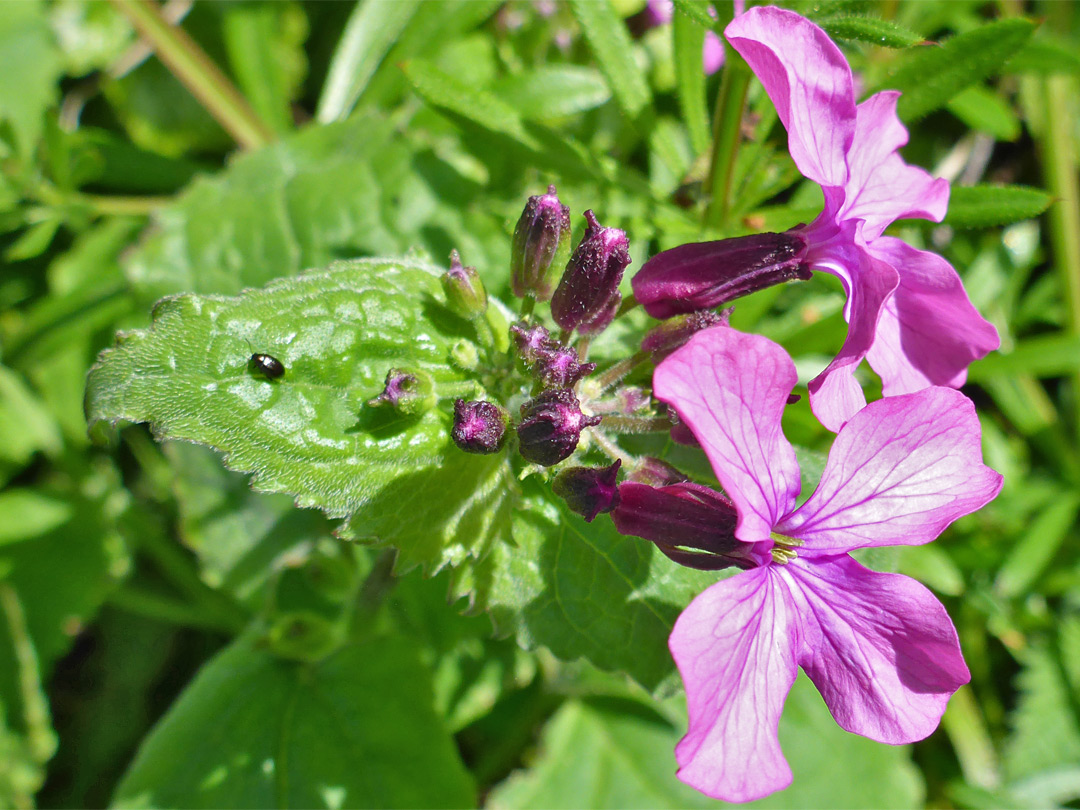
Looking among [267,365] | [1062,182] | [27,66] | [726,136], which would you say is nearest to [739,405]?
[267,365]

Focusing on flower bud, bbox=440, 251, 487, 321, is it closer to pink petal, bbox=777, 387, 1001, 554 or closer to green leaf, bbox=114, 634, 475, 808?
pink petal, bbox=777, 387, 1001, 554

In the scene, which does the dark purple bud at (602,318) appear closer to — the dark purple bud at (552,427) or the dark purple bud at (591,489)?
the dark purple bud at (552,427)

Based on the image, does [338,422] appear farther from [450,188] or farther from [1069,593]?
[1069,593]

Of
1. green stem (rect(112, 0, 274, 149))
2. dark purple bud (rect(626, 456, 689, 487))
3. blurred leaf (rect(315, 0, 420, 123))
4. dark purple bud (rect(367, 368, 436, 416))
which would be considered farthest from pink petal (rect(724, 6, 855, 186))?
green stem (rect(112, 0, 274, 149))

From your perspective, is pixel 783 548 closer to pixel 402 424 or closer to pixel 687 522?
pixel 687 522

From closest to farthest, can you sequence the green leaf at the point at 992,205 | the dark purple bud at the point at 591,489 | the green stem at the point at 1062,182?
the dark purple bud at the point at 591,489, the green leaf at the point at 992,205, the green stem at the point at 1062,182

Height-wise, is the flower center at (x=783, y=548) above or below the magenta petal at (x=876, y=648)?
above

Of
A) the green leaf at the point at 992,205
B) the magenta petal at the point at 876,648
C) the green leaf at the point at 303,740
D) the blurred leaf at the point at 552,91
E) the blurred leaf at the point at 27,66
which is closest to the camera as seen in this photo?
the magenta petal at the point at 876,648

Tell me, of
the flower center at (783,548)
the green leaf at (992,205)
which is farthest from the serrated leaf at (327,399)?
the green leaf at (992,205)
